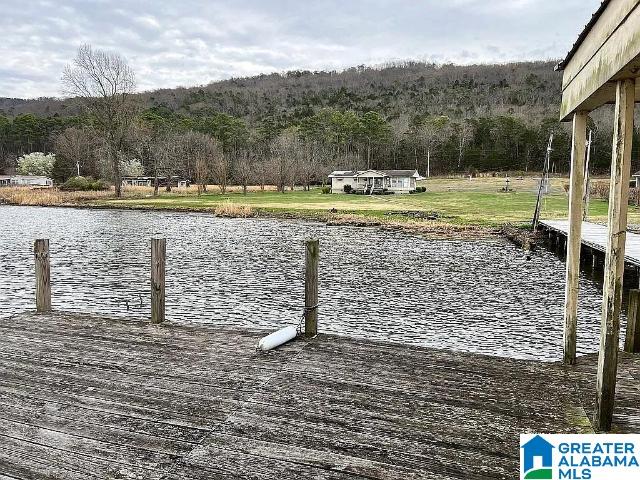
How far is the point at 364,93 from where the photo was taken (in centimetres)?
17238

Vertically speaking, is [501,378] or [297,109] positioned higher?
[297,109]

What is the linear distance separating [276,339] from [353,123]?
349 ft

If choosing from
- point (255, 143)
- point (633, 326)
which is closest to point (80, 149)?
point (255, 143)

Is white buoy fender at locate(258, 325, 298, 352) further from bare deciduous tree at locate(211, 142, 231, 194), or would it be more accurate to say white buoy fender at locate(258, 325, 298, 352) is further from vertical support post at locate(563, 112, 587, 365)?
bare deciduous tree at locate(211, 142, 231, 194)

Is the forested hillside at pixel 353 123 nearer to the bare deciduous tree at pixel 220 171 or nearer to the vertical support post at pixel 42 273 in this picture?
the bare deciduous tree at pixel 220 171

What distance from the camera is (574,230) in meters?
5.87

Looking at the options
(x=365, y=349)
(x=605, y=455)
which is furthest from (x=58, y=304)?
(x=605, y=455)

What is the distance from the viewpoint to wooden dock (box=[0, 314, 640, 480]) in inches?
145

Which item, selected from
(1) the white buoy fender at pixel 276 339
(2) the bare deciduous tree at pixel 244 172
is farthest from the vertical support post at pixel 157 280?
(2) the bare deciduous tree at pixel 244 172

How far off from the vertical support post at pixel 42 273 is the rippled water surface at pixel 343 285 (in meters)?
3.74

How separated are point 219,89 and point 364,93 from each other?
46.9m

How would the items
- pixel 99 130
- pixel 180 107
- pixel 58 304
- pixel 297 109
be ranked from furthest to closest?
pixel 297 109 → pixel 180 107 → pixel 99 130 → pixel 58 304

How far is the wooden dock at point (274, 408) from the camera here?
145 inches

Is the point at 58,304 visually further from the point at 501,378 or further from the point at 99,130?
the point at 99,130
